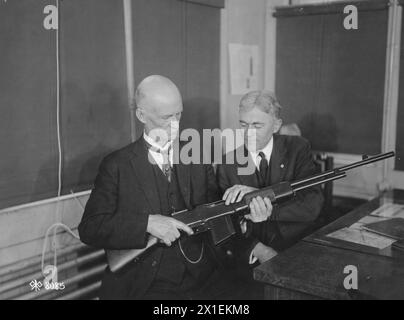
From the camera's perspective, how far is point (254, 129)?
210cm

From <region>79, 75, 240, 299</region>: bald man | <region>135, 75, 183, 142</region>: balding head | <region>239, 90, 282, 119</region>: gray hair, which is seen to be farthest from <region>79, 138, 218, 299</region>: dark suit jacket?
<region>239, 90, 282, 119</region>: gray hair

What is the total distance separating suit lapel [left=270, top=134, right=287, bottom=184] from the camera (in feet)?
7.14

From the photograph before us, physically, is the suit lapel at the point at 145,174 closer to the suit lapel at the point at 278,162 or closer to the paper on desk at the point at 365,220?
the suit lapel at the point at 278,162

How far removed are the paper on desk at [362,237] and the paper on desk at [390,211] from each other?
0.92ft

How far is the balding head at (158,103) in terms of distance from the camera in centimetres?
186

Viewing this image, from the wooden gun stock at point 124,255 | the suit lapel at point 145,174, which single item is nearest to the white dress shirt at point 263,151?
the suit lapel at point 145,174

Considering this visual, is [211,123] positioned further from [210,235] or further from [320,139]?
[210,235]

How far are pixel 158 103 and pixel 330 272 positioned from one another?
0.92 m

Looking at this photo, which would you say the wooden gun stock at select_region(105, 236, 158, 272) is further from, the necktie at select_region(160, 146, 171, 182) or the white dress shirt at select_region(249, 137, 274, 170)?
the white dress shirt at select_region(249, 137, 274, 170)

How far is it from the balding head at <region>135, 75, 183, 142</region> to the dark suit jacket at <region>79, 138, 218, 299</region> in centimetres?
12

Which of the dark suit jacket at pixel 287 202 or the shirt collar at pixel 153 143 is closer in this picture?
the shirt collar at pixel 153 143

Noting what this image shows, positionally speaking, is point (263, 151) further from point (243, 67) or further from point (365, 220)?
point (243, 67)

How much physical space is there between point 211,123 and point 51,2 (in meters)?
1.30

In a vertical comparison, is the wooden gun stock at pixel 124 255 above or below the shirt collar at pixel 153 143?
below
